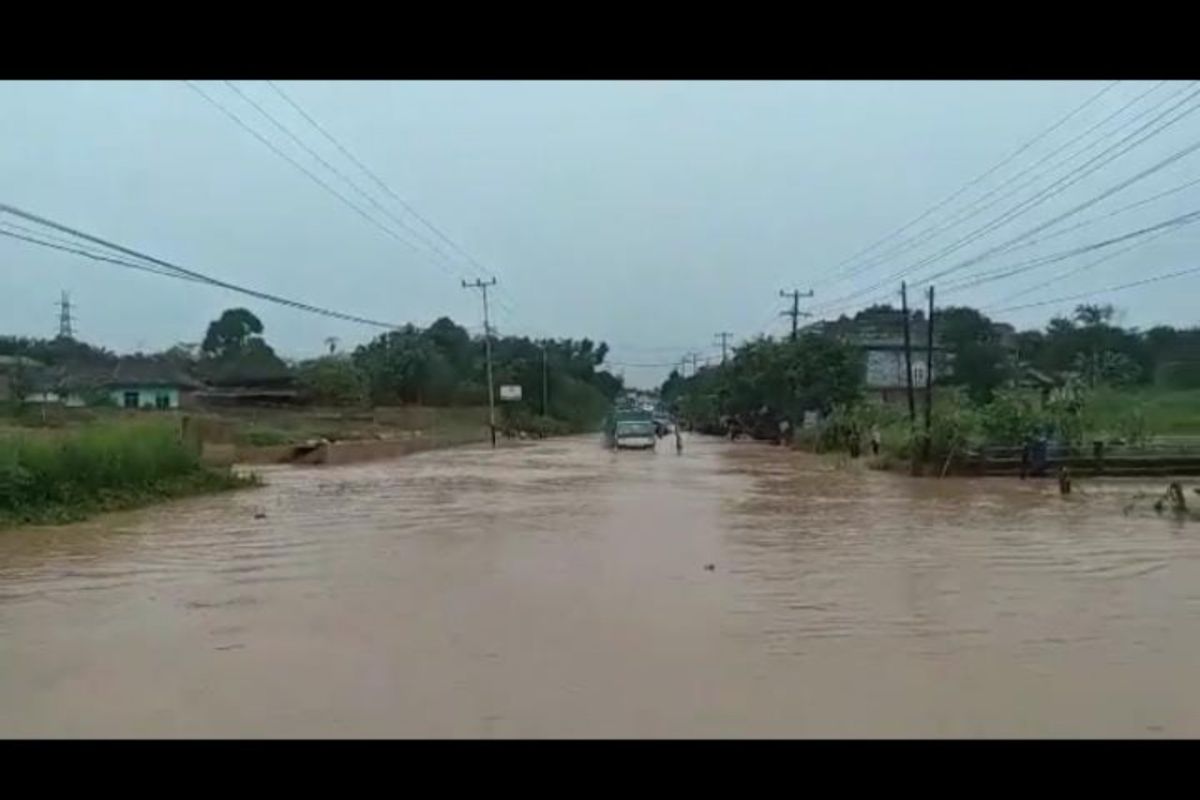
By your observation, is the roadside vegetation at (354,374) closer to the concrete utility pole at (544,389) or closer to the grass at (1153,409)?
the concrete utility pole at (544,389)

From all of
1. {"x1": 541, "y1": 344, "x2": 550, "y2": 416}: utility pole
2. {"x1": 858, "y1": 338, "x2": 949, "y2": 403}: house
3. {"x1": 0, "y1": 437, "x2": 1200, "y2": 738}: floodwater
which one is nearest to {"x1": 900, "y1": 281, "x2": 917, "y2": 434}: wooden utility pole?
{"x1": 0, "y1": 437, "x2": 1200, "y2": 738}: floodwater

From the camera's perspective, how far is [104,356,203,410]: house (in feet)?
204

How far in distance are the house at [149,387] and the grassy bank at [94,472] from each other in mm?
35795

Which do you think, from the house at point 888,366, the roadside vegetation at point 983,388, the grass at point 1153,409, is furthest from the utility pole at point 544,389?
the grass at point 1153,409

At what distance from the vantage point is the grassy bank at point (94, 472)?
19.7 m

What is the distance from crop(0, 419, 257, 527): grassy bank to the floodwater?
4.34 ft

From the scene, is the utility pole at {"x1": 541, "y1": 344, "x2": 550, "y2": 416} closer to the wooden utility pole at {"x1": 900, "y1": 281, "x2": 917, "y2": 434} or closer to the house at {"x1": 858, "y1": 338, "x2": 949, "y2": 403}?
the house at {"x1": 858, "y1": 338, "x2": 949, "y2": 403}

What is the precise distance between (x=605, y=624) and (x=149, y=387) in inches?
2279

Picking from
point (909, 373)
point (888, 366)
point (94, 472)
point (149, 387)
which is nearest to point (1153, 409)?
point (909, 373)

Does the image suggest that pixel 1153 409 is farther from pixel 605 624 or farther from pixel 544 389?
pixel 544 389

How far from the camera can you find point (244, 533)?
1795 centimetres
